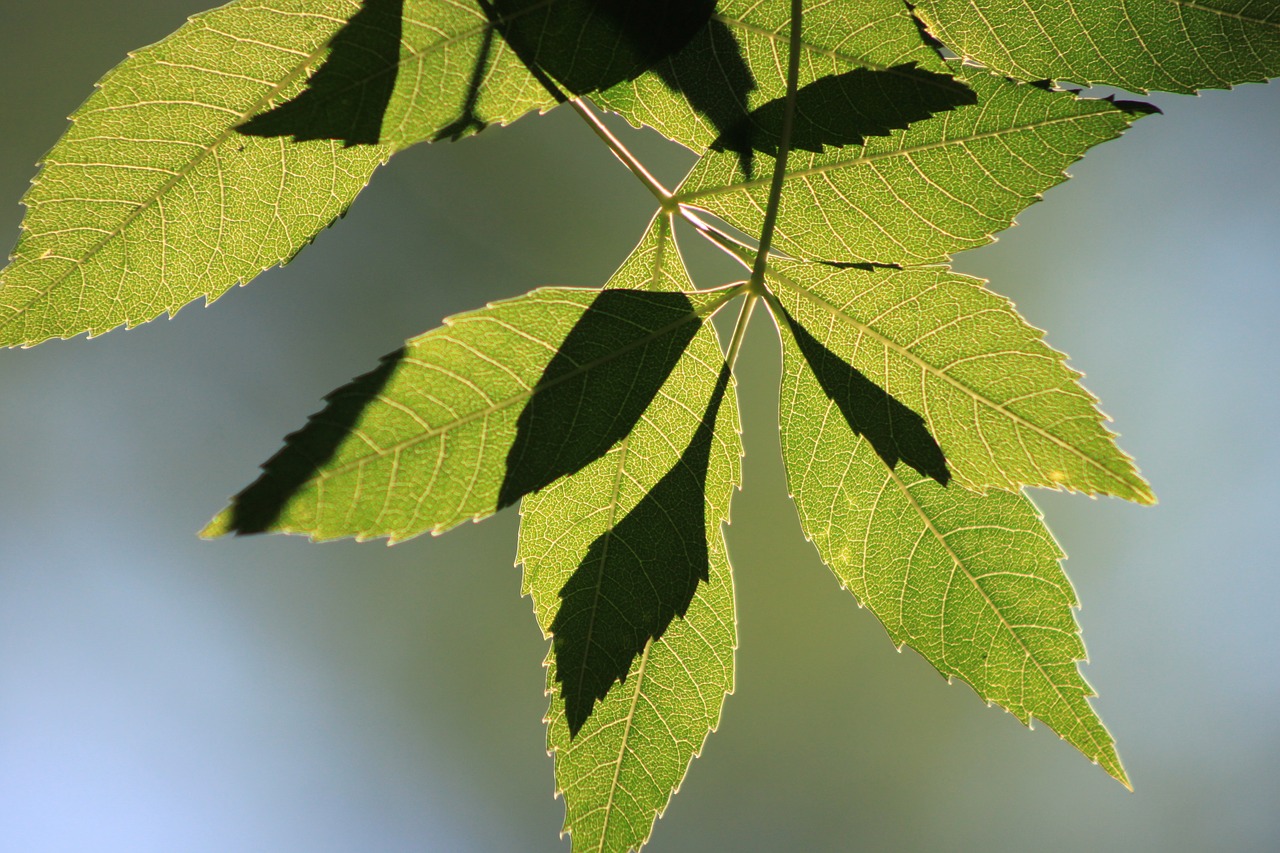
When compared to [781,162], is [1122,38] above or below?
above

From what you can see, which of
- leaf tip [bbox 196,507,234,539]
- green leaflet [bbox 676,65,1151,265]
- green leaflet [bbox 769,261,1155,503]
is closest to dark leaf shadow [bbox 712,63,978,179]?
green leaflet [bbox 676,65,1151,265]

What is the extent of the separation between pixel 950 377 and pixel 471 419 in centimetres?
35

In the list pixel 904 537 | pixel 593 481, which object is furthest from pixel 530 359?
pixel 904 537

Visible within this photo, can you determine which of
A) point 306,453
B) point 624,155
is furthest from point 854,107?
point 306,453

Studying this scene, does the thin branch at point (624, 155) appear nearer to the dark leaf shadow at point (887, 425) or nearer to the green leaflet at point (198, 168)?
the green leaflet at point (198, 168)

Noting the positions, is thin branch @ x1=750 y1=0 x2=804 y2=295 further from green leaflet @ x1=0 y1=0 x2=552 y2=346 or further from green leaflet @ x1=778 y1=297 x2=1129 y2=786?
green leaflet @ x1=0 y1=0 x2=552 y2=346

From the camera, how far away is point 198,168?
0.68 m

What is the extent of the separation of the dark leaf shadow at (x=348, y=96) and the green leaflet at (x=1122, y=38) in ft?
1.15

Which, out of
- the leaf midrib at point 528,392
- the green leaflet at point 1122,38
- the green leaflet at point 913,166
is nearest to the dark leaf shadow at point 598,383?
the leaf midrib at point 528,392

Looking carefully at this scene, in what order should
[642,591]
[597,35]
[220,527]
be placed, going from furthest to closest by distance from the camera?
[642,591] → [597,35] → [220,527]

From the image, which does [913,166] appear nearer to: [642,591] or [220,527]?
[642,591]

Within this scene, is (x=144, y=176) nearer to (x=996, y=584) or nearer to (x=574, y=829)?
(x=574, y=829)

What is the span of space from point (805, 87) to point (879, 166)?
0.09 m

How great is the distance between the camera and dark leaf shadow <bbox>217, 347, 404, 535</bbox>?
51 centimetres
